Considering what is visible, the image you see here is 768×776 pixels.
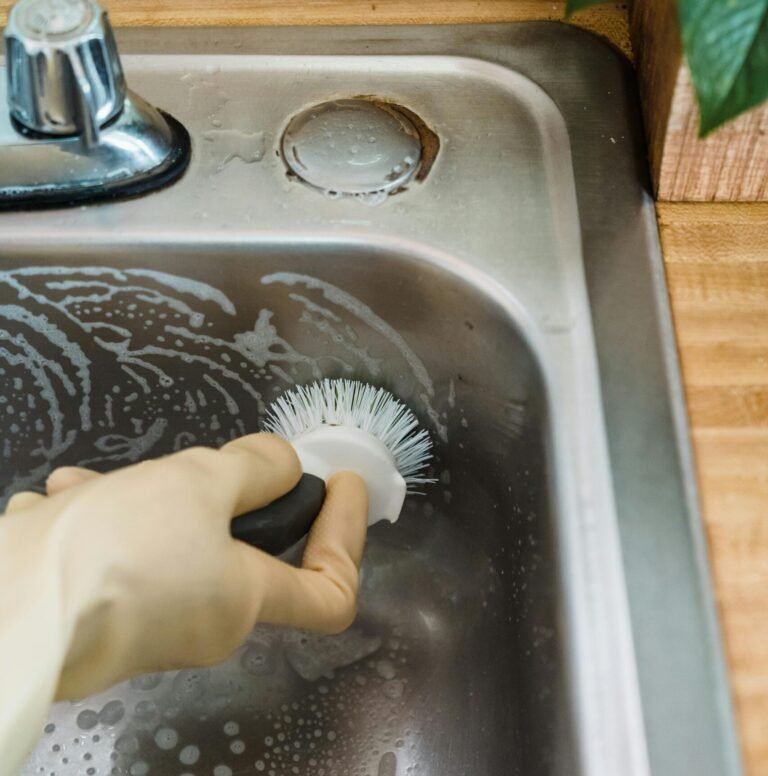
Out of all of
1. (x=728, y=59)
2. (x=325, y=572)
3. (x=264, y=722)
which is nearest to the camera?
(x=728, y=59)

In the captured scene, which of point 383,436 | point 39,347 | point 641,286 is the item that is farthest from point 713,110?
point 39,347

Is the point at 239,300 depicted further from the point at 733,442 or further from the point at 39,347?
the point at 733,442

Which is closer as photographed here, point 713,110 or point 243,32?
point 713,110

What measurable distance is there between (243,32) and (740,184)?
0.30m

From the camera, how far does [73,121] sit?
0.42 metres

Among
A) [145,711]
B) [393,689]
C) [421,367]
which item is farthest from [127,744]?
[421,367]

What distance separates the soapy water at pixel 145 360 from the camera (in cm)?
48

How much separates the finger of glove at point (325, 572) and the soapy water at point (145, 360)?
0.27 ft

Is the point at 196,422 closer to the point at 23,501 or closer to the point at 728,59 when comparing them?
the point at 23,501

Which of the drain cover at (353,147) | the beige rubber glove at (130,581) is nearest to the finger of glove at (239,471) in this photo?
the beige rubber glove at (130,581)

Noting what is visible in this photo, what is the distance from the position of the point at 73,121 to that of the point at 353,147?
0.47ft

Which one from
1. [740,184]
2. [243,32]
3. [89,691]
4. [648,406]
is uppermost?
[243,32]

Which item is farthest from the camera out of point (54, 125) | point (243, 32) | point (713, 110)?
point (243, 32)

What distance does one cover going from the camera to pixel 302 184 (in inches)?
18.7
